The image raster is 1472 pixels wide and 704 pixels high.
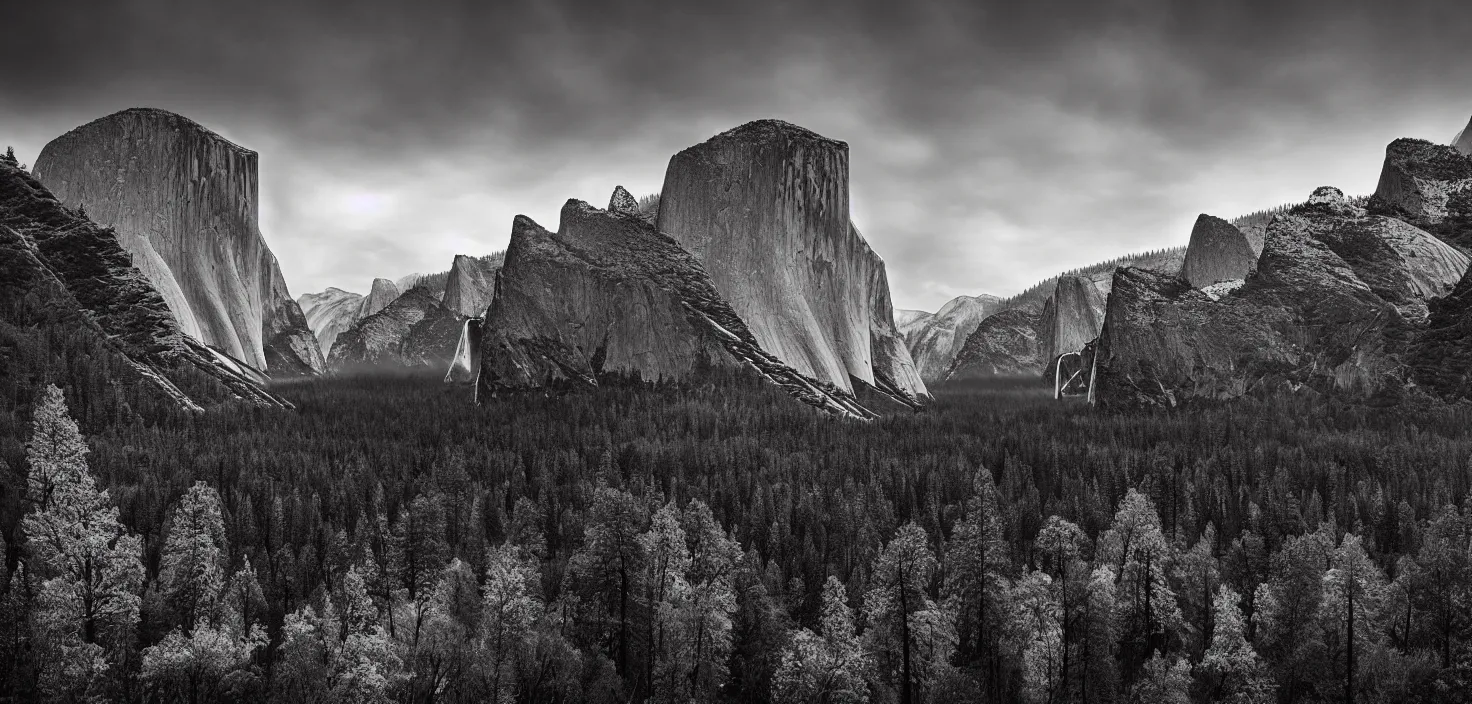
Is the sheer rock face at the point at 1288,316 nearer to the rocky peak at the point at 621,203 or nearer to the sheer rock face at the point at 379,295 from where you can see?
the rocky peak at the point at 621,203

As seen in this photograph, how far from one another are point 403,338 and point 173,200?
4043 cm

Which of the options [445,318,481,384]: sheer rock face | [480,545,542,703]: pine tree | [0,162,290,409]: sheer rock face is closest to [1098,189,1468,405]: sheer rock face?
[445,318,481,384]: sheer rock face

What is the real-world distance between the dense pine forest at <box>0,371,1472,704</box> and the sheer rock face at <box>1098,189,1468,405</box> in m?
24.1

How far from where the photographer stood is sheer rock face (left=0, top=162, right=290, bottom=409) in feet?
259

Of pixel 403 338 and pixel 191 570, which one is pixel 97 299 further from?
pixel 403 338

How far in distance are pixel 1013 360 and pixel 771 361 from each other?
291ft

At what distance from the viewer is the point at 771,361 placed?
86.1m

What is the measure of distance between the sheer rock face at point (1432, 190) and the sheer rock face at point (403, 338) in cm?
10128

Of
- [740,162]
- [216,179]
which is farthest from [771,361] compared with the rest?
[216,179]

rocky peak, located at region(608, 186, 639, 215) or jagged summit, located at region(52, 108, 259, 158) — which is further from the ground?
jagged summit, located at region(52, 108, 259, 158)

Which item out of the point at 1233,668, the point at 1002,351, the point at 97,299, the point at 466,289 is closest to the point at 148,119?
the point at 97,299

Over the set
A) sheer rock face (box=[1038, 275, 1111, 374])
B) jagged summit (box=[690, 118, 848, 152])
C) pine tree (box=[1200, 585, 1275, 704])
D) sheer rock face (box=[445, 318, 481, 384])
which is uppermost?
jagged summit (box=[690, 118, 848, 152])

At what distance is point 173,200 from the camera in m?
103

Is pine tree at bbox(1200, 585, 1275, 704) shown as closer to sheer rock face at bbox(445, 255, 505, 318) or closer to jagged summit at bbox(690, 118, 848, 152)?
jagged summit at bbox(690, 118, 848, 152)
